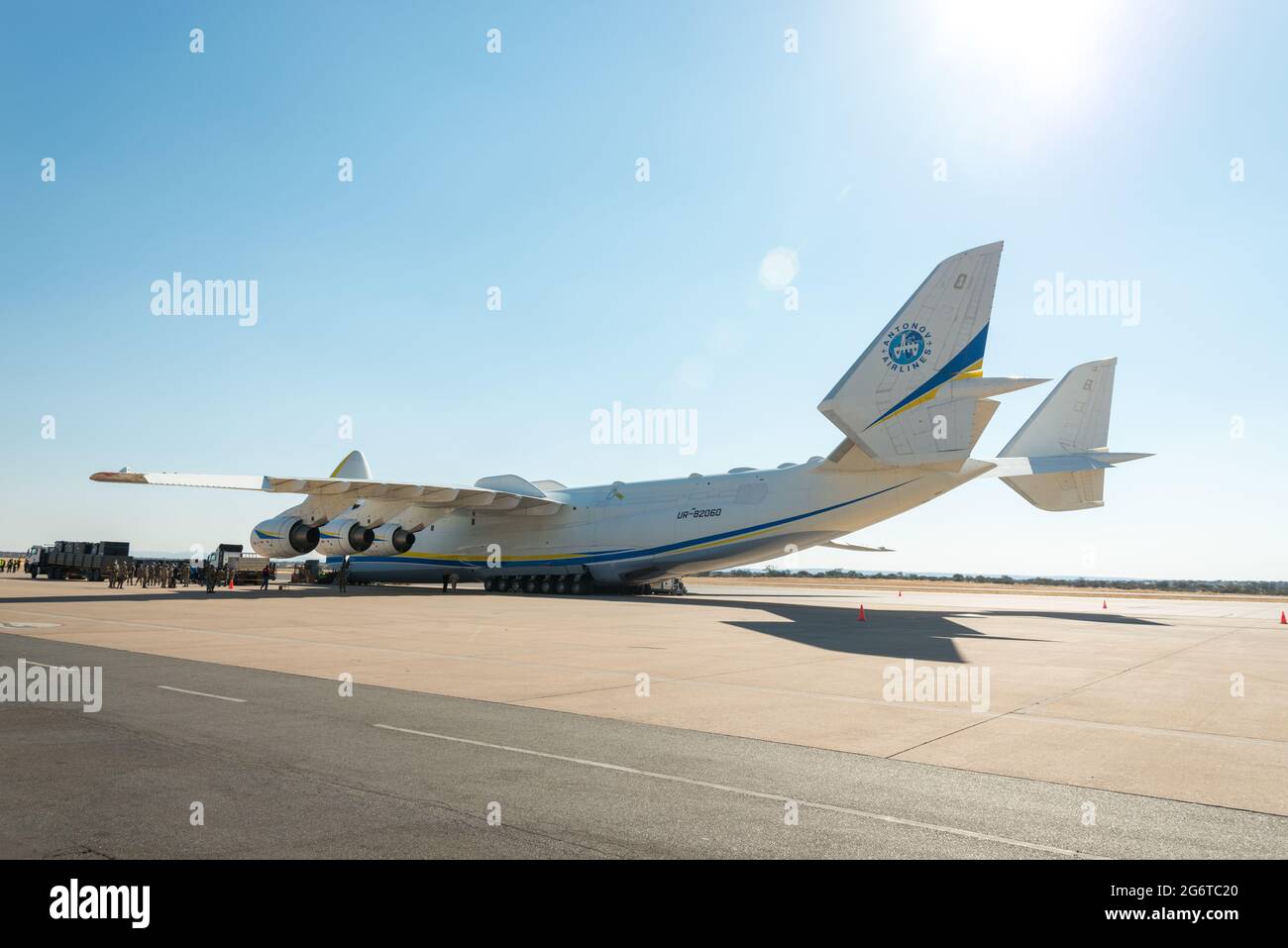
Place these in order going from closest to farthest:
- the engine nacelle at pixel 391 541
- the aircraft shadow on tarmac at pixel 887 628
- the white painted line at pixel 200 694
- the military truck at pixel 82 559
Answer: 1. the white painted line at pixel 200 694
2. the aircraft shadow on tarmac at pixel 887 628
3. the engine nacelle at pixel 391 541
4. the military truck at pixel 82 559

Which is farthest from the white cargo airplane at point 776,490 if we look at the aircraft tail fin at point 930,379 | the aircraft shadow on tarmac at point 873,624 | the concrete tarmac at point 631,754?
the concrete tarmac at point 631,754

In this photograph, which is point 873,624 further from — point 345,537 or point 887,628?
point 345,537

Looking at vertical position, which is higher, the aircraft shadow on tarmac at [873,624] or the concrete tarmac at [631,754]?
the concrete tarmac at [631,754]

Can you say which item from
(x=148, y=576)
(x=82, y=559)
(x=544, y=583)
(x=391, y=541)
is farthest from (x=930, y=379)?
(x=82, y=559)

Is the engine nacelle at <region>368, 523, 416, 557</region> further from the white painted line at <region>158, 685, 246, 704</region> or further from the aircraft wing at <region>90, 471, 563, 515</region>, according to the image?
the white painted line at <region>158, 685, 246, 704</region>

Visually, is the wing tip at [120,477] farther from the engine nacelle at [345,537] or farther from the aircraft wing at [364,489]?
the engine nacelle at [345,537]

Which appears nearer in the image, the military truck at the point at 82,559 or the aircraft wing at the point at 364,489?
the aircraft wing at the point at 364,489

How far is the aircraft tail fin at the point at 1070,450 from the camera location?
26844 millimetres

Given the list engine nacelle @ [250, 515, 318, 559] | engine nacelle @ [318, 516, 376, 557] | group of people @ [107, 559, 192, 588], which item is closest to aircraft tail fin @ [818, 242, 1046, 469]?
engine nacelle @ [318, 516, 376, 557]

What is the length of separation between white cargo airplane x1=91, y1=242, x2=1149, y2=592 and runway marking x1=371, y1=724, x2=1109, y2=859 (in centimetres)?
1812

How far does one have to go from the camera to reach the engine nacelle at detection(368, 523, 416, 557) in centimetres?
3653

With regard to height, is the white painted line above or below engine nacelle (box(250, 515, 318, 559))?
below

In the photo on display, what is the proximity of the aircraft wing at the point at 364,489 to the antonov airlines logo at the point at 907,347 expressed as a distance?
16.9 meters

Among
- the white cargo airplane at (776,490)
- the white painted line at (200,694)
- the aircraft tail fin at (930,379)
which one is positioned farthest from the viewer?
the white cargo airplane at (776,490)
